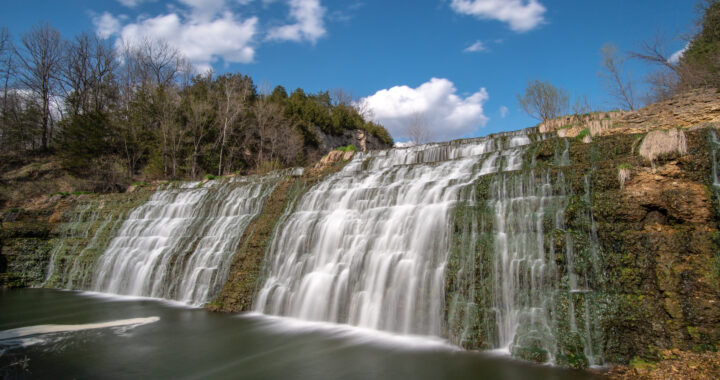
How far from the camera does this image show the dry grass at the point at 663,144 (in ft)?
20.3

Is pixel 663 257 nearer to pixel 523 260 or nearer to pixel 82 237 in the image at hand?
pixel 523 260

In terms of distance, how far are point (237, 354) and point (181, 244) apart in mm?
7465

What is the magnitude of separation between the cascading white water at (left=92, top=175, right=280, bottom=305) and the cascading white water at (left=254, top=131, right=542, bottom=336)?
2157 mm

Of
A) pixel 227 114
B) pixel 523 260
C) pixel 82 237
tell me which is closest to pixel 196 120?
pixel 227 114

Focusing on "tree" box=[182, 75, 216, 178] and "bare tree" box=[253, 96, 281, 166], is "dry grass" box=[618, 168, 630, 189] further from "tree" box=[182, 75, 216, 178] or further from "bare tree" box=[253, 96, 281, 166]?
"bare tree" box=[253, 96, 281, 166]

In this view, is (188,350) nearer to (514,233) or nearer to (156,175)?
(514,233)

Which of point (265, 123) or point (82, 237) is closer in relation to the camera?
point (82, 237)

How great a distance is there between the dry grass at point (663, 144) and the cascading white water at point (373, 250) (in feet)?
10.7

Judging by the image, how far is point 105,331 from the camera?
27.2 ft

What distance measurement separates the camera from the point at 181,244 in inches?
504

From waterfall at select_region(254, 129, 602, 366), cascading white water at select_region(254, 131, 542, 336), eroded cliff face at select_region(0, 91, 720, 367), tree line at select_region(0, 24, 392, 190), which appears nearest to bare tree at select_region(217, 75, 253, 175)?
tree line at select_region(0, 24, 392, 190)

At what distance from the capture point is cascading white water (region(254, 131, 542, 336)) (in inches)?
286

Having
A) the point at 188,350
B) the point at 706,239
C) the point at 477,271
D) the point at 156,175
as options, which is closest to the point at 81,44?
the point at 156,175

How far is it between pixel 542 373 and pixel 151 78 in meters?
44.5
